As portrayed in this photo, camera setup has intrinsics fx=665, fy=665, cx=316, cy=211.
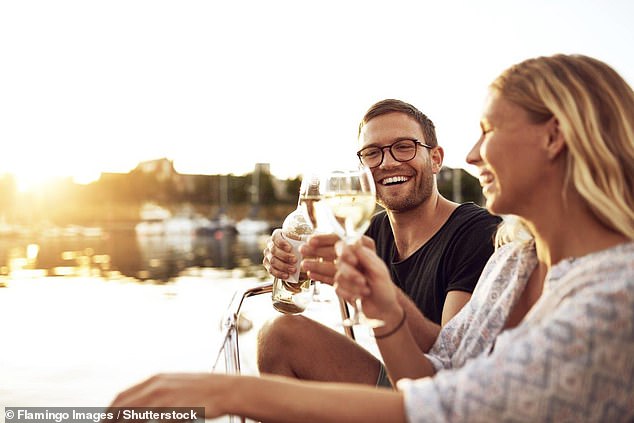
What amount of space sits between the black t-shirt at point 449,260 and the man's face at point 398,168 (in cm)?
23

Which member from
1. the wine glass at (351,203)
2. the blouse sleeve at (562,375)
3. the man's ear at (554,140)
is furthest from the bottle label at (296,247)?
the blouse sleeve at (562,375)

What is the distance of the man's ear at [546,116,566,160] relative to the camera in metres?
1.49

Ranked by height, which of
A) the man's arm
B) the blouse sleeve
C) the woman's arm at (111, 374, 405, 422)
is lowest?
the man's arm

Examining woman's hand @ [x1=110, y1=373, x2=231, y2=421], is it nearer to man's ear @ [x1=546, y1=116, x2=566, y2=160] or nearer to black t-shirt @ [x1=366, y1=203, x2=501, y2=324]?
man's ear @ [x1=546, y1=116, x2=566, y2=160]

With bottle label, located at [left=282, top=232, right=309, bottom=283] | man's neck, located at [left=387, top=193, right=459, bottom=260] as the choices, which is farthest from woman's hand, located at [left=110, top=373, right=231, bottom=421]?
man's neck, located at [left=387, top=193, right=459, bottom=260]

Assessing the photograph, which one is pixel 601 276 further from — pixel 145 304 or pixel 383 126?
pixel 145 304

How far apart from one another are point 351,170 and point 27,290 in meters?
16.4

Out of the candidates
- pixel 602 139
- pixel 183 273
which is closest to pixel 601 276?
pixel 602 139

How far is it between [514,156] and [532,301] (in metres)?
0.45

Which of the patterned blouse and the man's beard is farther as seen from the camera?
the man's beard

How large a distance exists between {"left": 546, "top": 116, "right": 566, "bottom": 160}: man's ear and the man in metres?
0.61

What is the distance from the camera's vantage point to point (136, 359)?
7.63 metres

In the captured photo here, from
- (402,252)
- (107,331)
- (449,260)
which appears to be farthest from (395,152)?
(107,331)

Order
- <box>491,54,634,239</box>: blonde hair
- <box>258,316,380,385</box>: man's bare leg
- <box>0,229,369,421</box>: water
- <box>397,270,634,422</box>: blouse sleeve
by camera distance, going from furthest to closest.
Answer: <box>0,229,369,421</box>: water, <box>258,316,380,385</box>: man's bare leg, <box>491,54,634,239</box>: blonde hair, <box>397,270,634,422</box>: blouse sleeve
